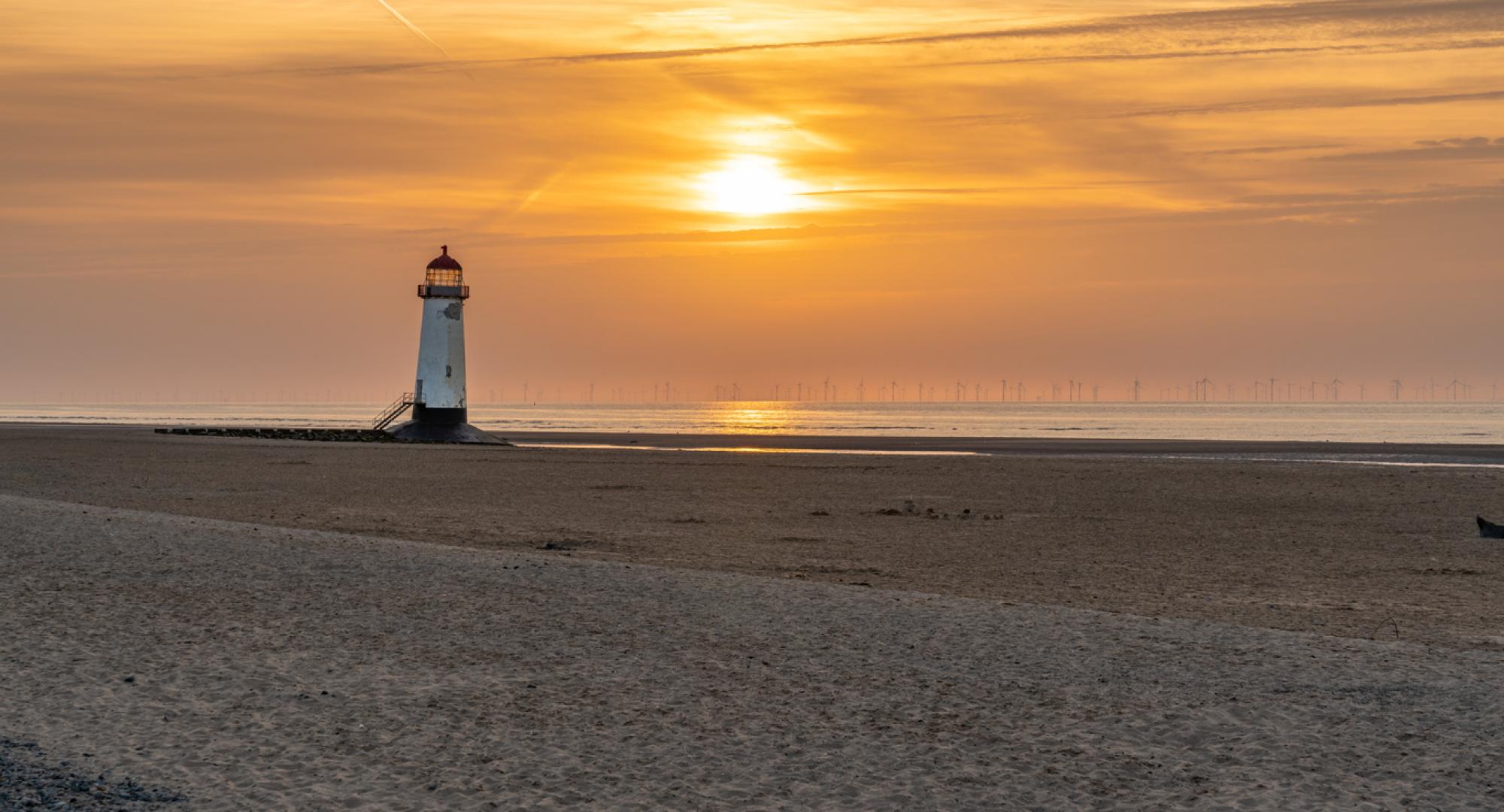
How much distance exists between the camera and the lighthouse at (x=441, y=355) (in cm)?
8119

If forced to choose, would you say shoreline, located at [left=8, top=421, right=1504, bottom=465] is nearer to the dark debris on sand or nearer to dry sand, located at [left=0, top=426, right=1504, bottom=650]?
dry sand, located at [left=0, top=426, right=1504, bottom=650]

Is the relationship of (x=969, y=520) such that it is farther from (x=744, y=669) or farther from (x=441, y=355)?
(x=441, y=355)

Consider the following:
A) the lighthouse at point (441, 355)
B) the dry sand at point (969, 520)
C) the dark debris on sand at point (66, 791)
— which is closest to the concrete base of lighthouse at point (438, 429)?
the lighthouse at point (441, 355)

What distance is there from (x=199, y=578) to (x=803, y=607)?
7106 mm

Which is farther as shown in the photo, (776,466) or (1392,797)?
(776,466)

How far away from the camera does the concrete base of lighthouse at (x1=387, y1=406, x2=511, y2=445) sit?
263 ft

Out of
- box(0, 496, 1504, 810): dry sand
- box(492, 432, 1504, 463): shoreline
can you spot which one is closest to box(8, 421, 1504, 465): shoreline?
box(492, 432, 1504, 463): shoreline

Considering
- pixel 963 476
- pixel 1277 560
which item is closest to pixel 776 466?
pixel 963 476

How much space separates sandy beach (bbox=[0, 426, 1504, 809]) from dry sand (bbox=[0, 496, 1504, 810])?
A: 4 centimetres

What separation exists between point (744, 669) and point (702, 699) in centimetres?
112

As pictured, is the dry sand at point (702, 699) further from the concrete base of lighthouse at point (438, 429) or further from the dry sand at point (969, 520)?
the concrete base of lighthouse at point (438, 429)

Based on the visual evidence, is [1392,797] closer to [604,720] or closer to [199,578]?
[604,720]

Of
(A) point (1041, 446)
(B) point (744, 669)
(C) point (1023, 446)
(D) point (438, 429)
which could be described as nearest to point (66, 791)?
(B) point (744, 669)

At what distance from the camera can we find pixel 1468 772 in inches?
364
